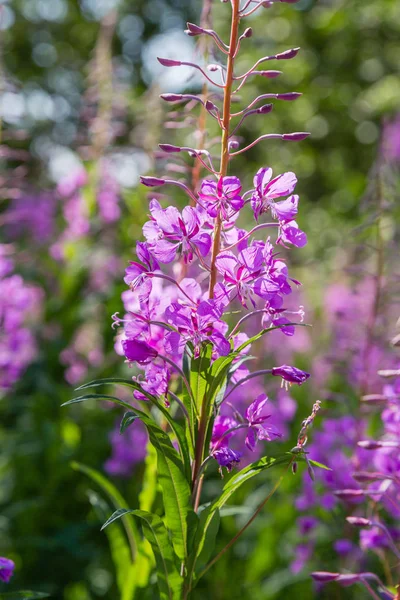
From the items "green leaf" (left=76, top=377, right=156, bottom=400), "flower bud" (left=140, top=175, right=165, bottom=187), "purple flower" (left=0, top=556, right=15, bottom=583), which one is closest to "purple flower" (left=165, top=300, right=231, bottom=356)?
"green leaf" (left=76, top=377, right=156, bottom=400)

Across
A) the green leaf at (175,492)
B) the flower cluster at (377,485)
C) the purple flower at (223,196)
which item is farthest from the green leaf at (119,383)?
the flower cluster at (377,485)

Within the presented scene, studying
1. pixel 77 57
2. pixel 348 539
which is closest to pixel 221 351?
pixel 348 539

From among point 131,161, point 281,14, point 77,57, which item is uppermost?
point 77,57

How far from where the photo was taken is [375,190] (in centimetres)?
293

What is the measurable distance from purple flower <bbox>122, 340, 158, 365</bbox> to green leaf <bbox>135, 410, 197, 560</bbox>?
0.19 meters

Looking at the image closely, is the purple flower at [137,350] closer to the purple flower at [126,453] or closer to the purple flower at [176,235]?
the purple flower at [176,235]

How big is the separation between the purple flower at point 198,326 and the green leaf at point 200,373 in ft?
0.06

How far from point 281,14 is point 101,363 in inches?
314

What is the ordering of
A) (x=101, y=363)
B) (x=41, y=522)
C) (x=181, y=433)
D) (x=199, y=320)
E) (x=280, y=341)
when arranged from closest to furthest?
(x=199, y=320)
(x=181, y=433)
(x=41, y=522)
(x=101, y=363)
(x=280, y=341)

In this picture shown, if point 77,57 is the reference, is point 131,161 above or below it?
below

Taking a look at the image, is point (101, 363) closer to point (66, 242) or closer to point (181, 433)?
point (66, 242)

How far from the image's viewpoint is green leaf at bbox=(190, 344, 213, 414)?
162 centimetres

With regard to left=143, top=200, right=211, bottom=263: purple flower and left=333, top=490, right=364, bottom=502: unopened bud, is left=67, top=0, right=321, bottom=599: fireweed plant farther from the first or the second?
left=333, top=490, right=364, bottom=502: unopened bud

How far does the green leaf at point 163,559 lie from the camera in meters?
1.71
